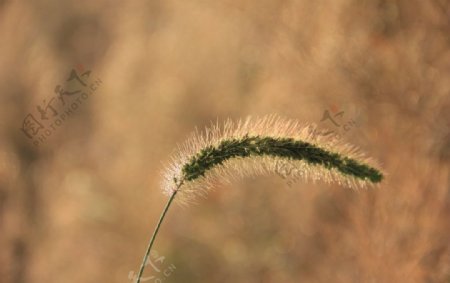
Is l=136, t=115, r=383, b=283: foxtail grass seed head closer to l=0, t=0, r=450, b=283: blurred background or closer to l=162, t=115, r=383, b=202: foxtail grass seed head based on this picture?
l=162, t=115, r=383, b=202: foxtail grass seed head

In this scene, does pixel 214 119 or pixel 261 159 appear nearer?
pixel 261 159

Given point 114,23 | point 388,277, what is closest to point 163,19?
point 114,23

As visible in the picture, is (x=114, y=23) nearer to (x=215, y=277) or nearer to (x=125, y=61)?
(x=125, y=61)

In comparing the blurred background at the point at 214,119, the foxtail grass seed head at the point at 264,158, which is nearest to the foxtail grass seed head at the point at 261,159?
the foxtail grass seed head at the point at 264,158

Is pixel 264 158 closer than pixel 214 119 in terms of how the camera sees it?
Yes

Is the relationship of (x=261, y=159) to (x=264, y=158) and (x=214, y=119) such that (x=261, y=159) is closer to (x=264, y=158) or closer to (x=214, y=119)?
(x=264, y=158)

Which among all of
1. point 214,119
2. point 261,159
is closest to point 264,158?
point 261,159

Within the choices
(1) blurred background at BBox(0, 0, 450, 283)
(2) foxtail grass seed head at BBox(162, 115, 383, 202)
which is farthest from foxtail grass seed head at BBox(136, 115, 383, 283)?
(1) blurred background at BBox(0, 0, 450, 283)

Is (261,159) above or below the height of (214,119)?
below

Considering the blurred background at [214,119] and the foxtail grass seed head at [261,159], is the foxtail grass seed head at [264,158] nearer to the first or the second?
the foxtail grass seed head at [261,159]
